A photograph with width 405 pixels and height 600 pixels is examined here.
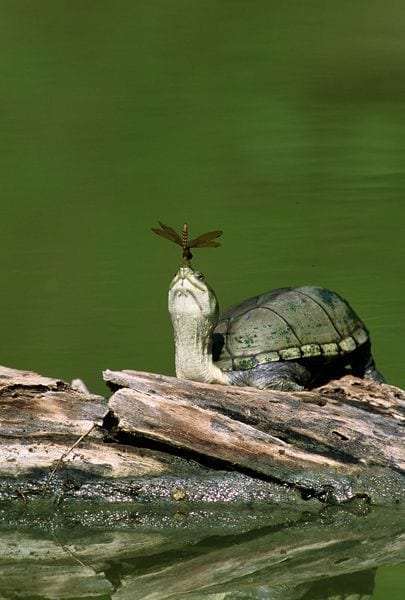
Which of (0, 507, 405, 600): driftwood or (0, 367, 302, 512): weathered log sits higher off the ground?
(0, 367, 302, 512): weathered log

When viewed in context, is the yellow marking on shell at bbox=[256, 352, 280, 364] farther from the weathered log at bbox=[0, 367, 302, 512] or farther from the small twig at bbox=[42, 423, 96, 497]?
the small twig at bbox=[42, 423, 96, 497]

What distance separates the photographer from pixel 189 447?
461cm

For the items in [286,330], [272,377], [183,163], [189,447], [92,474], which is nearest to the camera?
[189,447]

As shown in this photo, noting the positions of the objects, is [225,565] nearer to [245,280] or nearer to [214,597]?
[214,597]

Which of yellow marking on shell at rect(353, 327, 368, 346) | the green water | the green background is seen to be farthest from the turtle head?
the green water

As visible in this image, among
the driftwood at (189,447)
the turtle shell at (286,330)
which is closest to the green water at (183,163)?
the driftwood at (189,447)

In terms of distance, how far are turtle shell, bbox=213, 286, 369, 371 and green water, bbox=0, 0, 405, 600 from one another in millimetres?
744

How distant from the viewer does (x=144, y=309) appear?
7.26 meters

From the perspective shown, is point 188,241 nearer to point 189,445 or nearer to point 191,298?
point 191,298

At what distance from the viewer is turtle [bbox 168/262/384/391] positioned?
16.7 ft

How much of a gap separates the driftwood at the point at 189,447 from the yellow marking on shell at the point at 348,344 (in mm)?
636

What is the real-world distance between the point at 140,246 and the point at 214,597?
4.47 metres

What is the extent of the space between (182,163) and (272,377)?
544 centimetres

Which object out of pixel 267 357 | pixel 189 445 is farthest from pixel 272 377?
pixel 189 445
